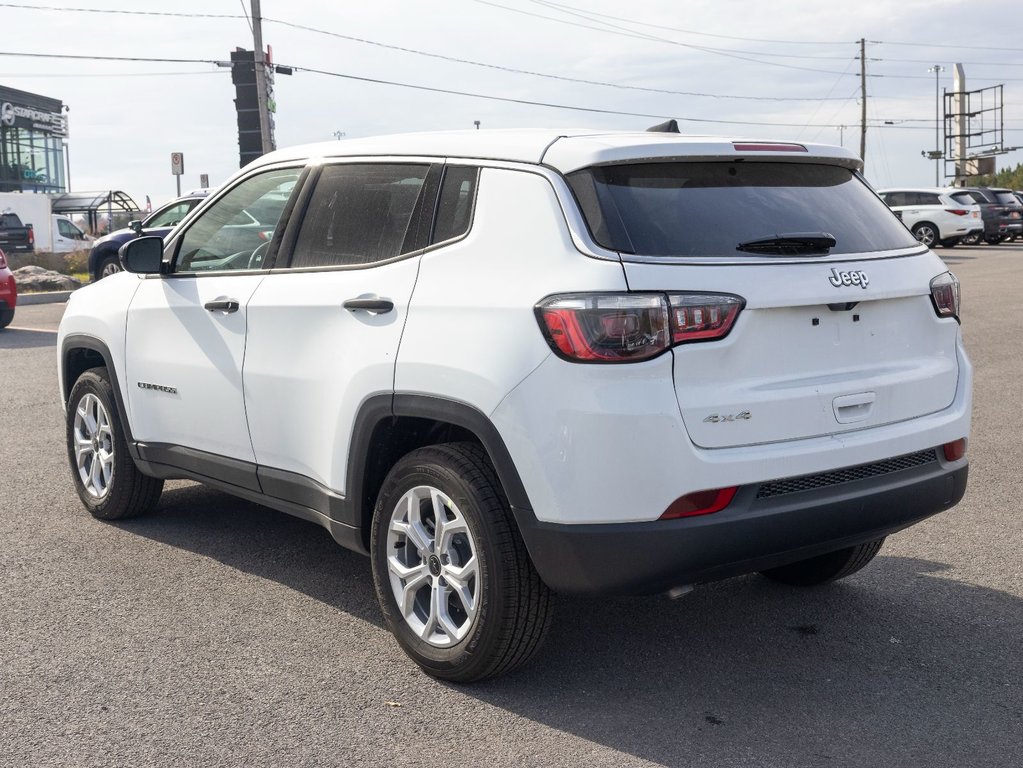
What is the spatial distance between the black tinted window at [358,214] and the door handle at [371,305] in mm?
179

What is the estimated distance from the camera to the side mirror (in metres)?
5.47

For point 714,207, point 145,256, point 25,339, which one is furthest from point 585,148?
point 25,339

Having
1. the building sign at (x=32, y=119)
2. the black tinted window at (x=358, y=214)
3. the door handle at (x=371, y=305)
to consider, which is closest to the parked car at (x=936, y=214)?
the black tinted window at (x=358, y=214)

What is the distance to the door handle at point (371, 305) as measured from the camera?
420 centimetres

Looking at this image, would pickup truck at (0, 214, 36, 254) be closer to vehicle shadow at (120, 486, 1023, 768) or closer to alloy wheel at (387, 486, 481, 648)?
vehicle shadow at (120, 486, 1023, 768)

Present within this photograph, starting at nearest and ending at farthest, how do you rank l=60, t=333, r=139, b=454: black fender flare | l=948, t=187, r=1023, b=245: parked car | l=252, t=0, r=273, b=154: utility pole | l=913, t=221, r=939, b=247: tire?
l=60, t=333, r=139, b=454: black fender flare → l=252, t=0, r=273, b=154: utility pole → l=913, t=221, r=939, b=247: tire → l=948, t=187, r=1023, b=245: parked car

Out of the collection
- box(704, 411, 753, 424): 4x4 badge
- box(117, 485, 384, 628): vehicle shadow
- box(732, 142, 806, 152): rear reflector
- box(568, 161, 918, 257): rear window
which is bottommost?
box(117, 485, 384, 628): vehicle shadow

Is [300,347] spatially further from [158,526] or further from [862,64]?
[862,64]

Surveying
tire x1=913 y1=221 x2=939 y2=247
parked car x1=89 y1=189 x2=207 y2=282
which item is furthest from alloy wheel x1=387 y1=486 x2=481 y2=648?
tire x1=913 y1=221 x2=939 y2=247

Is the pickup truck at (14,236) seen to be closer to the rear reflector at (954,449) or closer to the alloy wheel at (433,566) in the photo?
the alloy wheel at (433,566)

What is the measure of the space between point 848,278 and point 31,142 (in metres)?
70.0

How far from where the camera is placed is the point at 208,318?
5.17 meters

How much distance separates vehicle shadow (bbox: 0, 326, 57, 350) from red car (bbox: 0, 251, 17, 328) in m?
0.18

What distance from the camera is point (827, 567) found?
Answer: 4.94 meters
